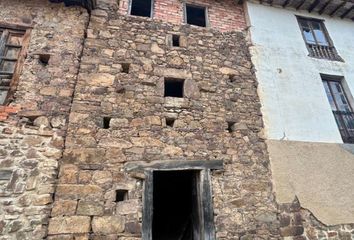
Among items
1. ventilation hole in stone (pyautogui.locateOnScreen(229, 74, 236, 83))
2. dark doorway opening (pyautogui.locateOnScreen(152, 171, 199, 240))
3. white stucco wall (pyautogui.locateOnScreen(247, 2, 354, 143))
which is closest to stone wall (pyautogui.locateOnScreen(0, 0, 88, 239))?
dark doorway opening (pyautogui.locateOnScreen(152, 171, 199, 240))

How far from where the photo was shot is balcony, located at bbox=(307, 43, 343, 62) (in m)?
6.33

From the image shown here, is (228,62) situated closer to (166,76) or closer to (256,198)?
(166,76)

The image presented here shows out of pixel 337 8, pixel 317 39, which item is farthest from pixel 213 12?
pixel 337 8

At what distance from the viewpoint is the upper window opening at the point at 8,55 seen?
13.2ft

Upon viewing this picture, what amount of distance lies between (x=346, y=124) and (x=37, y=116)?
650 cm

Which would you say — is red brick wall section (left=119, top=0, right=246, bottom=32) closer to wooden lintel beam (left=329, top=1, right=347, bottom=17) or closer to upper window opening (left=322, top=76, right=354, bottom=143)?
upper window opening (left=322, top=76, right=354, bottom=143)

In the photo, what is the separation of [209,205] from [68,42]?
395 centimetres

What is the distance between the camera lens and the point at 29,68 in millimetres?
4156

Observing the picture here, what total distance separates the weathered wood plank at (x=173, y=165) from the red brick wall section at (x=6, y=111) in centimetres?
196

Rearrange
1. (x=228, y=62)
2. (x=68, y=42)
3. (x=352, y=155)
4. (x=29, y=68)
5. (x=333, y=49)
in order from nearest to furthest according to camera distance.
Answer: (x=29, y=68)
(x=68, y=42)
(x=352, y=155)
(x=228, y=62)
(x=333, y=49)

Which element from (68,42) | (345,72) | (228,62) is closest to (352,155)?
(345,72)

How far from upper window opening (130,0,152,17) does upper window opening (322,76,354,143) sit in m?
4.82

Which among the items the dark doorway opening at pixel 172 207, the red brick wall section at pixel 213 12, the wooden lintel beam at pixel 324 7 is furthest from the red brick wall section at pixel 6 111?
the wooden lintel beam at pixel 324 7

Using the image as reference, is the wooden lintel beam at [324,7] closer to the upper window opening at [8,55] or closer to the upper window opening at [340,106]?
the upper window opening at [340,106]
